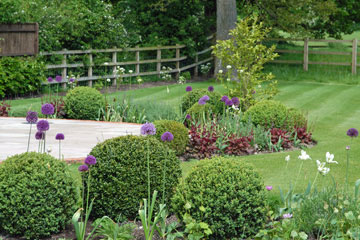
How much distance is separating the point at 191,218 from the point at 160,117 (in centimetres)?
541

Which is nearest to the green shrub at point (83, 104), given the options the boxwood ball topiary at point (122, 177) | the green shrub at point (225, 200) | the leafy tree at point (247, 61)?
the leafy tree at point (247, 61)

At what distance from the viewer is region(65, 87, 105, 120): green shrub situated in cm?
1041

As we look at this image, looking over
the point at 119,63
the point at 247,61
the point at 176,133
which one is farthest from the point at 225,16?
the point at 176,133

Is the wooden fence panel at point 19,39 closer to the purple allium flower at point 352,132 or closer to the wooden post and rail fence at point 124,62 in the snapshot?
the wooden post and rail fence at point 124,62

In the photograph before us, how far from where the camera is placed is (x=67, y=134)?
8617 mm

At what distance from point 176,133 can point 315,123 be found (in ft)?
11.9

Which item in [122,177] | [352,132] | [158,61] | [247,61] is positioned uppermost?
[158,61]

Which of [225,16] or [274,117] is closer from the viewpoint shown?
[274,117]

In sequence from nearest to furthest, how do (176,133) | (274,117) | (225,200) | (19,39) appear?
1. (225,200)
2. (176,133)
3. (274,117)
4. (19,39)

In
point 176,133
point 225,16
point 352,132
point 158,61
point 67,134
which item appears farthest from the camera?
point 158,61

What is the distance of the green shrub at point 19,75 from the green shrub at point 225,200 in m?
10.1

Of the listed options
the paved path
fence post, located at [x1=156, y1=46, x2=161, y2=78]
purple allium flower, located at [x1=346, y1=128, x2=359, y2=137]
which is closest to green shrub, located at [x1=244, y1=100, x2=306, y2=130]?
the paved path

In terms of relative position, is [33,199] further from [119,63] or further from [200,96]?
[119,63]

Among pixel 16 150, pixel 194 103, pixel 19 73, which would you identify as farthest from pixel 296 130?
pixel 19 73
